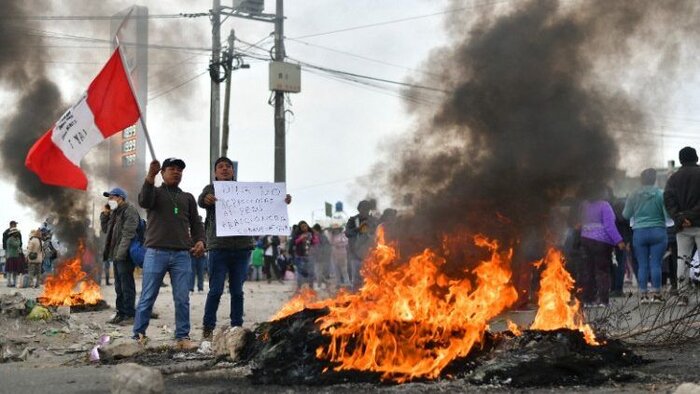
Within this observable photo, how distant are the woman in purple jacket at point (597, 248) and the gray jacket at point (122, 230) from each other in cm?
598

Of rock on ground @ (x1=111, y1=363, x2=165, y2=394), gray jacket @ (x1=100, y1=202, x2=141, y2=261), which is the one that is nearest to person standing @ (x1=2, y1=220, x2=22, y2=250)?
gray jacket @ (x1=100, y1=202, x2=141, y2=261)

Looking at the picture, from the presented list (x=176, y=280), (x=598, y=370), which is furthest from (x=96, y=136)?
(x=598, y=370)

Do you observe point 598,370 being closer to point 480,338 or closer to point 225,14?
point 480,338

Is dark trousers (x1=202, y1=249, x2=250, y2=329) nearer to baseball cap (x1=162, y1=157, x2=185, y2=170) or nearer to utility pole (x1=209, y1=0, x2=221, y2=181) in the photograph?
baseball cap (x1=162, y1=157, x2=185, y2=170)

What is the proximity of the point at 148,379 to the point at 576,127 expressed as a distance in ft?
15.1

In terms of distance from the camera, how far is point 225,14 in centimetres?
2423

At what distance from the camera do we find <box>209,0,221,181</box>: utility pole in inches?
947

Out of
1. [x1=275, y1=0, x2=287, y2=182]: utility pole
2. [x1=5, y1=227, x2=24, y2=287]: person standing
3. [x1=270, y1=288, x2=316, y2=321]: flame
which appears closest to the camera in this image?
[x1=270, y1=288, x2=316, y2=321]: flame

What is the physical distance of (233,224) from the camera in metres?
7.75

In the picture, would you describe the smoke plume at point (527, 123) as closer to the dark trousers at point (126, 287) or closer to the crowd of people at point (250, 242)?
the crowd of people at point (250, 242)

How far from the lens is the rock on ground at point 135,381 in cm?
464

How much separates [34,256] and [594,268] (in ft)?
49.9

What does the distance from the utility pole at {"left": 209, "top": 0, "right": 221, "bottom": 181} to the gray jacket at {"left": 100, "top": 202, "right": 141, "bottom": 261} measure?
13.5 m

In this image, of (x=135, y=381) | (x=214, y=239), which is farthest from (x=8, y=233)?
(x=135, y=381)
